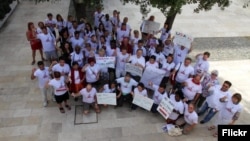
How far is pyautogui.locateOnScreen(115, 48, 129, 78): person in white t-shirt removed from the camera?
865 cm

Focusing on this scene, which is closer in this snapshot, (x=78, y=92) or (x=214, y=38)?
(x=78, y=92)

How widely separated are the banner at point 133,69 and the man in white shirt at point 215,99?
2.22 m

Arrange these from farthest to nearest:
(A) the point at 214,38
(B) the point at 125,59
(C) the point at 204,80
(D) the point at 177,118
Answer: (A) the point at 214,38 → (B) the point at 125,59 → (C) the point at 204,80 → (D) the point at 177,118

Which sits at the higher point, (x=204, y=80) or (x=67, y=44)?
(x=67, y=44)

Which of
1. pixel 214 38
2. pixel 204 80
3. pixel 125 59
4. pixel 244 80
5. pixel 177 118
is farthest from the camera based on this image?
pixel 214 38

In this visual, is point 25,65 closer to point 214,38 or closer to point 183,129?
point 183,129

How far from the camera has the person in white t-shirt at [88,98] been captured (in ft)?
25.3

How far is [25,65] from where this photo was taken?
1048cm

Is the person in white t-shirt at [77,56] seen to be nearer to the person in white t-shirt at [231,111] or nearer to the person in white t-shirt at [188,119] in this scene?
the person in white t-shirt at [188,119]

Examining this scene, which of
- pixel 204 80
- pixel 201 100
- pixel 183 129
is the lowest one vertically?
pixel 183 129

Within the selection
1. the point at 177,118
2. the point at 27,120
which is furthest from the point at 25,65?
the point at 177,118

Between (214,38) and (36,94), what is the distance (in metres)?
9.41

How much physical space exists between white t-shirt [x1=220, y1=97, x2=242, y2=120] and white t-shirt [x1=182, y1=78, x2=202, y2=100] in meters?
0.91

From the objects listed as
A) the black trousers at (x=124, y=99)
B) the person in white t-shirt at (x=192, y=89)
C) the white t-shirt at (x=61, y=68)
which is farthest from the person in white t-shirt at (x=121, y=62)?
the person in white t-shirt at (x=192, y=89)
